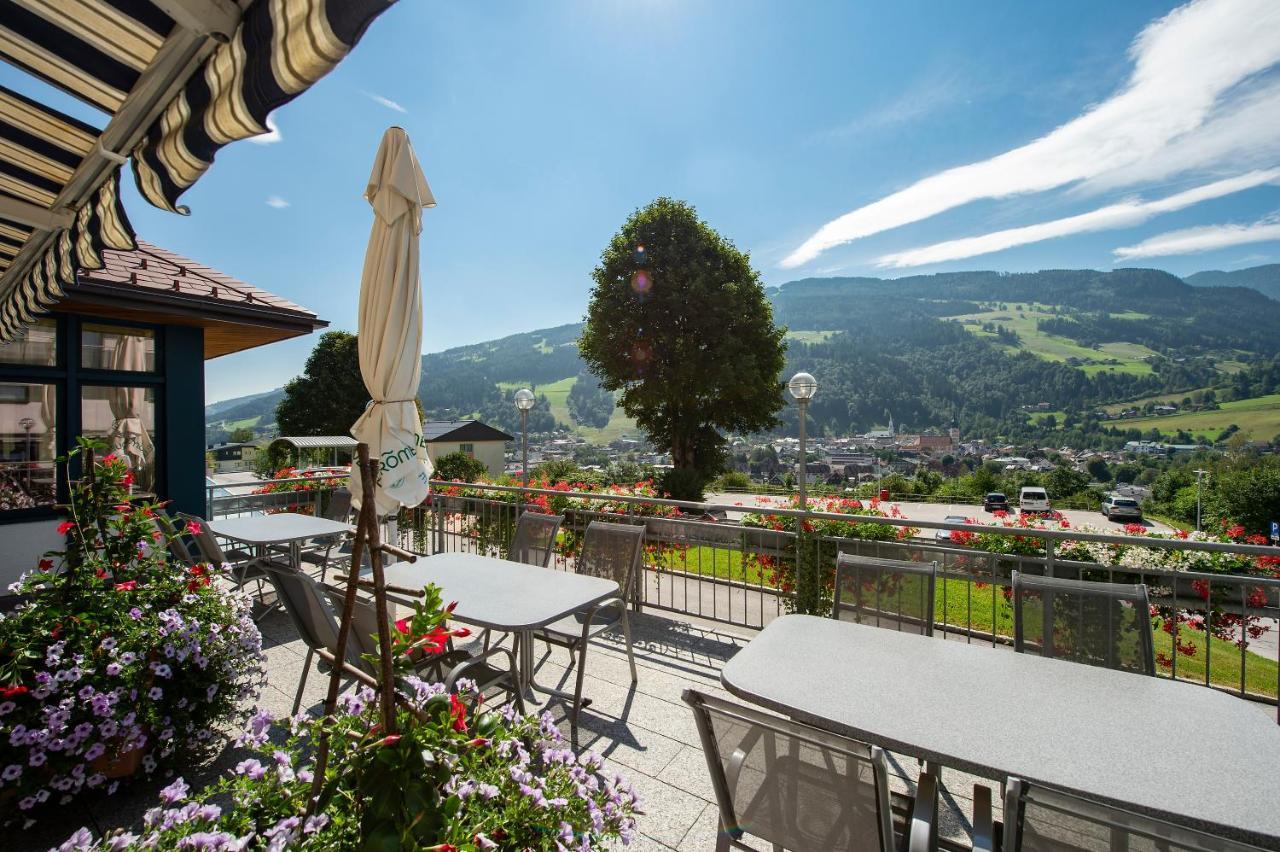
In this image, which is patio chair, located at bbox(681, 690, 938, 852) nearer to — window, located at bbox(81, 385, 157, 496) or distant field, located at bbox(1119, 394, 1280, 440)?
window, located at bbox(81, 385, 157, 496)

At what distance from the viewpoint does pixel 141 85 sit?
5.18ft

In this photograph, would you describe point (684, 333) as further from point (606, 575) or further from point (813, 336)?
point (813, 336)

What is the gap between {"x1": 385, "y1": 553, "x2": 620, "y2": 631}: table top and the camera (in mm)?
2721

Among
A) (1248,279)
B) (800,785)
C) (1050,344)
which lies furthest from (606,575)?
(1248,279)

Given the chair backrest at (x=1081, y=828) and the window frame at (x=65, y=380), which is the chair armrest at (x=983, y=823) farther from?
the window frame at (x=65, y=380)

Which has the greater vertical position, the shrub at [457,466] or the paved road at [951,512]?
the shrub at [457,466]

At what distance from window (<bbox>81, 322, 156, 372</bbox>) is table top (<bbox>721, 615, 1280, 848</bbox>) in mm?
6335

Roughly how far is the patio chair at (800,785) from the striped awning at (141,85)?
1.78 m

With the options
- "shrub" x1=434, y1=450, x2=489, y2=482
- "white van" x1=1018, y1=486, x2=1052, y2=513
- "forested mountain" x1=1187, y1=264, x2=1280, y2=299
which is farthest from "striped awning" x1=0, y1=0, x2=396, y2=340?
"forested mountain" x1=1187, y1=264, x2=1280, y2=299

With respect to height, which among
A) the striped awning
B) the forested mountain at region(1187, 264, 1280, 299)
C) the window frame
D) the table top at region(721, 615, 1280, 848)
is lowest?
the table top at region(721, 615, 1280, 848)

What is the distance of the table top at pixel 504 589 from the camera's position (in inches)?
107

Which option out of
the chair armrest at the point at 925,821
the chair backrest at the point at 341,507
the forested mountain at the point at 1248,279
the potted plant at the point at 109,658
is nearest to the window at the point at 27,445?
the chair backrest at the point at 341,507

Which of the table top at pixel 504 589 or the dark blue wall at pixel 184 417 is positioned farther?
the dark blue wall at pixel 184 417

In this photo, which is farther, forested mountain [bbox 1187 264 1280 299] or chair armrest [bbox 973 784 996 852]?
forested mountain [bbox 1187 264 1280 299]
